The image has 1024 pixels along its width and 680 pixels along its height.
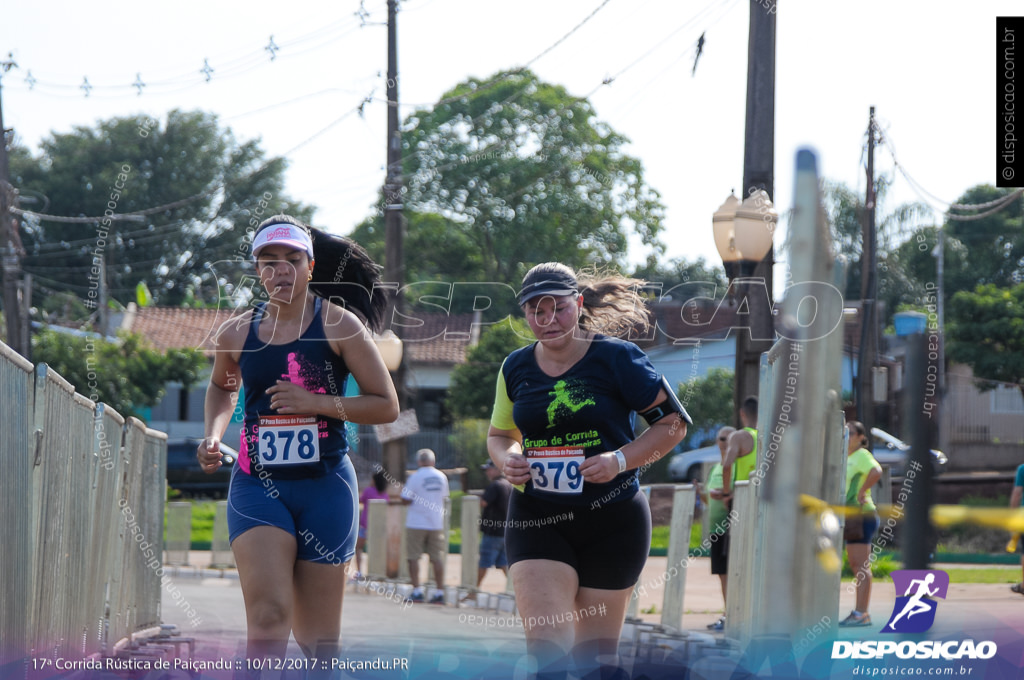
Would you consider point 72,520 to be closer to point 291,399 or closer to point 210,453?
point 210,453

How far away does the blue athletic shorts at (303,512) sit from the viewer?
4172mm

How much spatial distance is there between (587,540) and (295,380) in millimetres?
1157

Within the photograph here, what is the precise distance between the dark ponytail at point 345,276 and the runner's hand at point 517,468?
0.97 metres

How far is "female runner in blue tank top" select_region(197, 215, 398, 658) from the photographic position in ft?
13.5

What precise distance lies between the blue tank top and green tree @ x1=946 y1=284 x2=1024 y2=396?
99.3ft

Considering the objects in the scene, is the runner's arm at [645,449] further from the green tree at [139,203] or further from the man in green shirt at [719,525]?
the green tree at [139,203]

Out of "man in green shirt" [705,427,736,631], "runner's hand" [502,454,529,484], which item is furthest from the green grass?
"runner's hand" [502,454,529,484]

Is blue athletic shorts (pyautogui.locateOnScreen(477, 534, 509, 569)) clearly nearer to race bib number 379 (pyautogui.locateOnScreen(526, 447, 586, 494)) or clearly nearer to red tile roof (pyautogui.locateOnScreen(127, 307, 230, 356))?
race bib number 379 (pyautogui.locateOnScreen(526, 447, 586, 494))

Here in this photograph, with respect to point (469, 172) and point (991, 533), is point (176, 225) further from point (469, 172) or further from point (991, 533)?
point (991, 533)

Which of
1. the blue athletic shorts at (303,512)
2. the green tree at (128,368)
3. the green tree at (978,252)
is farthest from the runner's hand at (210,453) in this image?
the green tree at (978,252)

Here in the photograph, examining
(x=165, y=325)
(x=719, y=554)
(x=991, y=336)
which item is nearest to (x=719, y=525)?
(x=719, y=554)

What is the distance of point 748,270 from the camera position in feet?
29.5

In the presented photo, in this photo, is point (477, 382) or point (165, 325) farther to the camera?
point (165, 325)

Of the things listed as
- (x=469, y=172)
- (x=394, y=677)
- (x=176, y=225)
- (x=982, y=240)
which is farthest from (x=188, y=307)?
(x=394, y=677)
